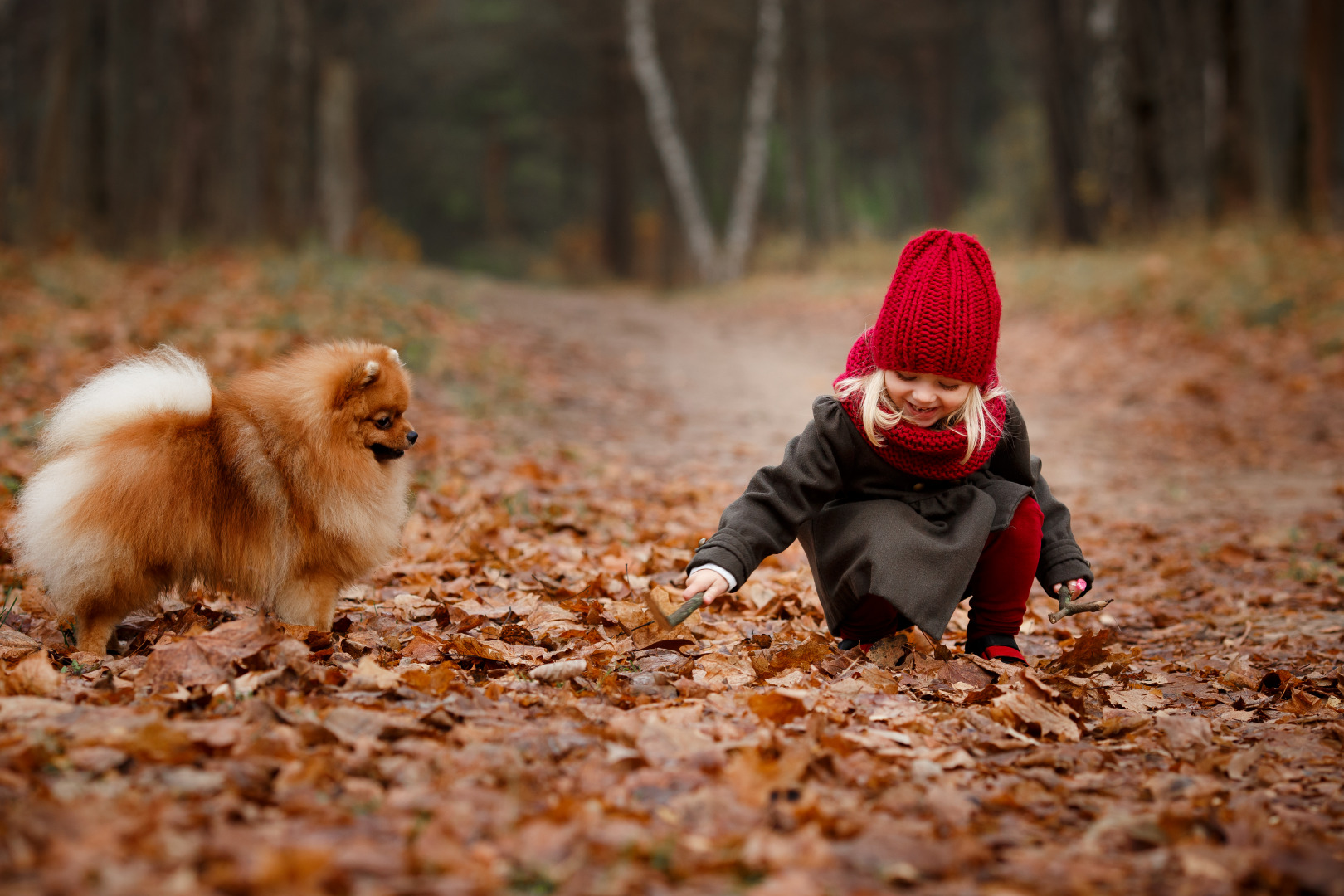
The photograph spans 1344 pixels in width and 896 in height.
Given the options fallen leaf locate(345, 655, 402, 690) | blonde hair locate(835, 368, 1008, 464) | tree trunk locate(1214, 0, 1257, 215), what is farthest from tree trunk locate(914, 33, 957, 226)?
fallen leaf locate(345, 655, 402, 690)

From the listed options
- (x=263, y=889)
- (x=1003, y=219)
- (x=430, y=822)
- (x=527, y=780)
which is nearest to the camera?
(x=263, y=889)

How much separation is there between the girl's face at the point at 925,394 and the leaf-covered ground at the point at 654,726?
859 millimetres

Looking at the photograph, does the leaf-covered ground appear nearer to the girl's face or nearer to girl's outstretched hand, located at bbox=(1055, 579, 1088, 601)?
girl's outstretched hand, located at bbox=(1055, 579, 1088, 601)

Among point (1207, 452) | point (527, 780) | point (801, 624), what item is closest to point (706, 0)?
point (1207, 452)

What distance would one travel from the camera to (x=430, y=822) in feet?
7.18

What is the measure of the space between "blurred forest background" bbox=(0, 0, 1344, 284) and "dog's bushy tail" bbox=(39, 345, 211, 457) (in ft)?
40.0

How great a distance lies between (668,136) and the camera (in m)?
26.1

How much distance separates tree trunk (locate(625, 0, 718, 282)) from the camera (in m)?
25.3

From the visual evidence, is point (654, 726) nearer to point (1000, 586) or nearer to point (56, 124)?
point (1000, 586)

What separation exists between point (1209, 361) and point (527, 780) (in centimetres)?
1083

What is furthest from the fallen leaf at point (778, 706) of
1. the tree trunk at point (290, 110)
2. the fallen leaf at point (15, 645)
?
the tree trunk at point (290, 110)

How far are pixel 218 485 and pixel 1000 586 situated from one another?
2.78 meters

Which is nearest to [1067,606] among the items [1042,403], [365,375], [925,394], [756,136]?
[925,394]

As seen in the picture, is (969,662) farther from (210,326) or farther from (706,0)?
(706,0)
